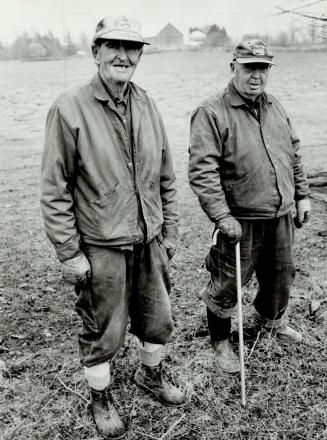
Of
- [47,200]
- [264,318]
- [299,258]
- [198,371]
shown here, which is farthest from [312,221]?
[47,200]

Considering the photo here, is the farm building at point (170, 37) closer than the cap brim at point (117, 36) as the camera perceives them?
No

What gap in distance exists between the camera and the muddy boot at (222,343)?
3834mm

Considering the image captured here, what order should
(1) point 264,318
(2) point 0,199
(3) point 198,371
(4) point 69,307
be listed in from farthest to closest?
(2) point 0,199, (4) point 69,307, (1) point 264,318, (3) point 198,371

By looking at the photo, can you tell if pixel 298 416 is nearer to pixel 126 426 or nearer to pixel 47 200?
pixel 126 426

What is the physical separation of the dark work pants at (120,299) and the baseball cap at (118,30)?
3.98 ft

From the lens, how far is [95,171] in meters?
2.78

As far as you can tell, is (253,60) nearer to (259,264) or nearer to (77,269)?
(259,264)

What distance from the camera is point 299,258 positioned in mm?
5715

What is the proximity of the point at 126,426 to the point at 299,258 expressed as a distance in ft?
10.5

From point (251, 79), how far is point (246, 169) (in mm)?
630

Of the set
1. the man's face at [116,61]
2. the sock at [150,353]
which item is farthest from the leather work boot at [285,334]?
the man's face at [116,61]

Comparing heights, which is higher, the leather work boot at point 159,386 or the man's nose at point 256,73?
the man's nose at point 256,73

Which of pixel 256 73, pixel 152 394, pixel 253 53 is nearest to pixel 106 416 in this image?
pixel 152 394

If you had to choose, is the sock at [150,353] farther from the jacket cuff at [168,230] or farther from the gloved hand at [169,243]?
the jacket cuff at [168,230]
